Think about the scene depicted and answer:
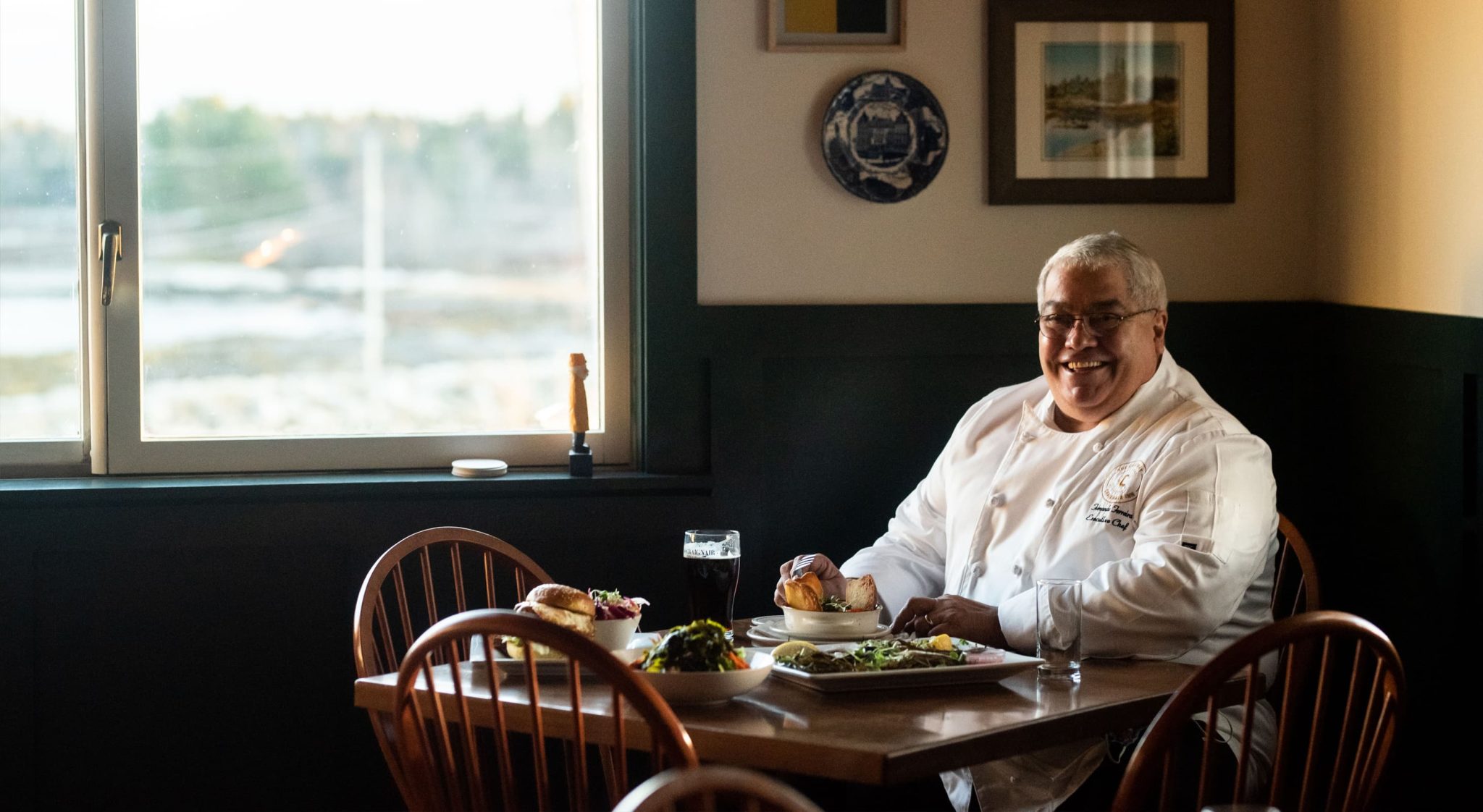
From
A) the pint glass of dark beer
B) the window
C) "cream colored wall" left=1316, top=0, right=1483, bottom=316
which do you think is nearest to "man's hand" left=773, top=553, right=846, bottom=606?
the pint glass of dark beer

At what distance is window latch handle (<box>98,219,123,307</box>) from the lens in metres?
3.00

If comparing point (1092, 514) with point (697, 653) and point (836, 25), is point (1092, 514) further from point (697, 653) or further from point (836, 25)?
point (836, 25)

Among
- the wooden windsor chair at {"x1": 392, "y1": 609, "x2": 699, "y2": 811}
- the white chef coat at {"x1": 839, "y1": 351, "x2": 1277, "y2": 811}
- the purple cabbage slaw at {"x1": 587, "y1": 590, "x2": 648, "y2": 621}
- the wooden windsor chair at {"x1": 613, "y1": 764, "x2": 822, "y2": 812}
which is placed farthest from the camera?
the white chef coat at {"x1": 839, "y1": 351, "x2": 1277, "y2": 811}

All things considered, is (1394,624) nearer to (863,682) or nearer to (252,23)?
(863,682)

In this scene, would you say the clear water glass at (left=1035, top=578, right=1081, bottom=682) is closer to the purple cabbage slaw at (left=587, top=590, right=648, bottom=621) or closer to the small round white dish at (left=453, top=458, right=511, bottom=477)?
the purple cabbage slaw at (left=587, top=590, right=648, bottom=621)

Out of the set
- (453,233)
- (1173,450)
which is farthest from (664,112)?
(1173,450)

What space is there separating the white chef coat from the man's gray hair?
118 millimetres

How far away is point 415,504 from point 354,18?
1046 mm

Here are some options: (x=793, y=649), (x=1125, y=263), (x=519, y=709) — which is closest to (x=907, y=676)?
(x=793, y=649)

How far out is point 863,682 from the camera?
1877 millimetres

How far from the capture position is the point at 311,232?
123 inches

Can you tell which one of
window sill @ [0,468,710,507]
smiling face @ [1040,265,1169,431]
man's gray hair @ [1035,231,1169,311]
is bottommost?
window sill @ [0,468,710,507]

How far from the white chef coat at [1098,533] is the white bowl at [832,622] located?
21 cm

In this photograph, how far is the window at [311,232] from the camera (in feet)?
9.94
